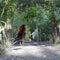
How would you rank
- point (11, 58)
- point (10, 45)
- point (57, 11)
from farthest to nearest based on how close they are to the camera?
point (57, 11)
point (10, 45)
point (11, 58)

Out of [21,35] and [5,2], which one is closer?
[5,2]

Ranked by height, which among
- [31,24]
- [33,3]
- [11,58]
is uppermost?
[33,3]

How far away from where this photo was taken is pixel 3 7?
350 inches

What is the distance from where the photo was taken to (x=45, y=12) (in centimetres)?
1364

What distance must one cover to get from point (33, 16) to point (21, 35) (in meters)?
4.62

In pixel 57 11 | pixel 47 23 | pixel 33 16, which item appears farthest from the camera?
pixel 33 16

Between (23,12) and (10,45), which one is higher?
(23,12)

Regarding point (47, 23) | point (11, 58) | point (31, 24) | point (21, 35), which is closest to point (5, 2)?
point (21, 35)

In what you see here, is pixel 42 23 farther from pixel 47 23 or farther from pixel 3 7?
pixel 3 7

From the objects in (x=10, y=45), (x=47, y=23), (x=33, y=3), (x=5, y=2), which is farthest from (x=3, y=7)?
(x=33, y=3)

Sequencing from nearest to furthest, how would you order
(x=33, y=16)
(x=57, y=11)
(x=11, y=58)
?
(x=11, y=58), (x=57, y=11), (x=33, y=16)

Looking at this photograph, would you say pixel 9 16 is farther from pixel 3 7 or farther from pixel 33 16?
pixel 33 16

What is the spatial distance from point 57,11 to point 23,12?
5.35 metres

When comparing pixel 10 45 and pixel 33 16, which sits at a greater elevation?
pixel 33 16
